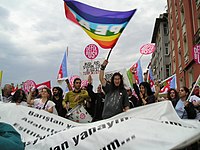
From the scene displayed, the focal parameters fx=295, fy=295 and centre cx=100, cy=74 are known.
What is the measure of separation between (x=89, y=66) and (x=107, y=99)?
5.47 m

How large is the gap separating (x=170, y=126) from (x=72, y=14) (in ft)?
11.8

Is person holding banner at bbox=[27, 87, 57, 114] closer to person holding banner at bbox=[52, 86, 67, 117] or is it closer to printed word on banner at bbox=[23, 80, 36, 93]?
person holding banner at bbox=[52, 86, 67, 117]

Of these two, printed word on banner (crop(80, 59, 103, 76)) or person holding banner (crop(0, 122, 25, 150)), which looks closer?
person holding banner (crop(0, 122, 25, 150))

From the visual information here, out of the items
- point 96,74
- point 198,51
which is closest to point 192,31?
point 198,51

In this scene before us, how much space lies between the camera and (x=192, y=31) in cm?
2225

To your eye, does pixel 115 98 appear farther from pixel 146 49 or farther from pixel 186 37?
pixel 186 37

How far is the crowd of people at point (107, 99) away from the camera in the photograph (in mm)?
5117

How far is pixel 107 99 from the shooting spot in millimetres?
5184

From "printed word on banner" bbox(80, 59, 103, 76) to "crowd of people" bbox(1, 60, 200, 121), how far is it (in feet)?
11.2

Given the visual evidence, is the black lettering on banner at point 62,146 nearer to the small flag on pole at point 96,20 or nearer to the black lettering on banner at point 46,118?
the black lettering on banner at point 46,118

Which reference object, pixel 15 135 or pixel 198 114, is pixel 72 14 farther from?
pixel 15 135

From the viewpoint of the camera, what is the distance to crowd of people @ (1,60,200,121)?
512 centimetres

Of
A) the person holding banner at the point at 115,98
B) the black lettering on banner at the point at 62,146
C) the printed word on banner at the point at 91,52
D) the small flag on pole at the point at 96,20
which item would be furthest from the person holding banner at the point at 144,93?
the printed word on banner at the point at 91,52

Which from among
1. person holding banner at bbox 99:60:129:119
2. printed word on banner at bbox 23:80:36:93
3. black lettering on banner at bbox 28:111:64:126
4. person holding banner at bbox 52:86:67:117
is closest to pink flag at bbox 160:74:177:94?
person holding banner at bbox 52:86:67:117
